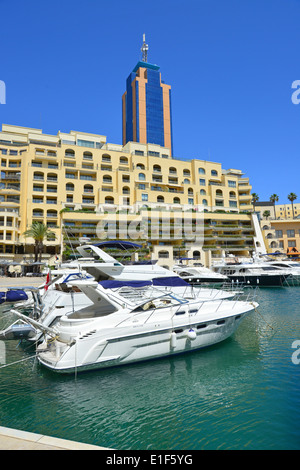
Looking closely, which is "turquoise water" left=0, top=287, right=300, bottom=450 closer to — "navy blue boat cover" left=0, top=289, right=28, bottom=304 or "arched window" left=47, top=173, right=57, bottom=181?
"navy blue boat cover" left=0, top=289, right=28, bottom=304

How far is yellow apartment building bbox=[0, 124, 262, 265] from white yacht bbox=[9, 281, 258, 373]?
3584cm

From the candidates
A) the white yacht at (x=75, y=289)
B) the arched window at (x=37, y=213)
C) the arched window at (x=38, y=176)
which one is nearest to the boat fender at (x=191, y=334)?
the white yacht at (x=75, y=289)

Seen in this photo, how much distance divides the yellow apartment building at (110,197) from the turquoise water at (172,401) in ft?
124

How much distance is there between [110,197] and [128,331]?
52629mm

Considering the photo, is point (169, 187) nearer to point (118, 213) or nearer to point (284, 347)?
point (118, 213)

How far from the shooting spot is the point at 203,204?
6894 centimetres

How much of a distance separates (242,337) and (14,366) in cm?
959

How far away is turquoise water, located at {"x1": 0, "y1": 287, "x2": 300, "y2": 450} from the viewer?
20.2 ft

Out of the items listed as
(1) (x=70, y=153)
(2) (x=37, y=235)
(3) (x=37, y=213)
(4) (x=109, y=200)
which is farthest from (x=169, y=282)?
(1) (x=70, y=153)

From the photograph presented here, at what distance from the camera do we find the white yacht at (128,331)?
A: 9.38 m

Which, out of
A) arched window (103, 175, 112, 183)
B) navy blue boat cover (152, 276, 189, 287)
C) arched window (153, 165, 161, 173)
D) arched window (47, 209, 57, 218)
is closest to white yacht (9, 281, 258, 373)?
navy blue boat cover (152, 276, 189, 287)

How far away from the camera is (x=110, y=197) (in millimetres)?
60750

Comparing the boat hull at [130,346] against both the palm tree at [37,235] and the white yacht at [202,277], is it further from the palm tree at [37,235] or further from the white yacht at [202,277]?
the palm tree at [37,235]

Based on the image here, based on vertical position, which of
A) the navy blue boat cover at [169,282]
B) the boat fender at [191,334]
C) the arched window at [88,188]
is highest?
the arched window at [88,188]
